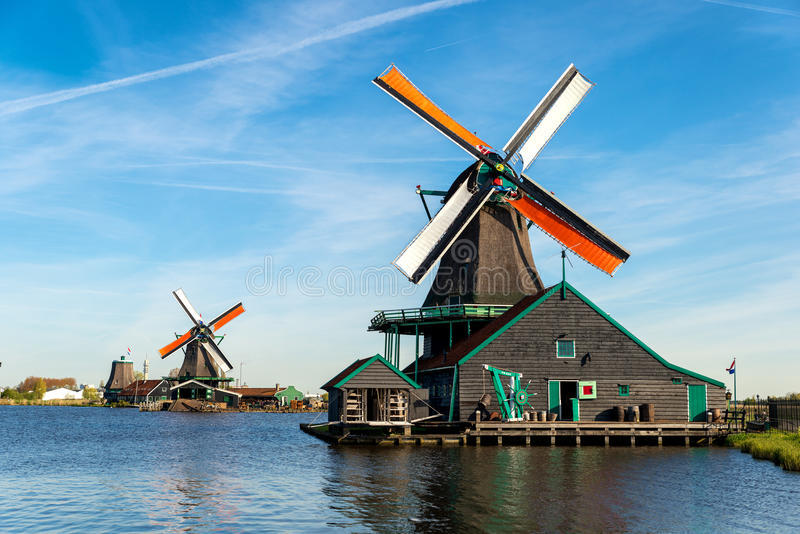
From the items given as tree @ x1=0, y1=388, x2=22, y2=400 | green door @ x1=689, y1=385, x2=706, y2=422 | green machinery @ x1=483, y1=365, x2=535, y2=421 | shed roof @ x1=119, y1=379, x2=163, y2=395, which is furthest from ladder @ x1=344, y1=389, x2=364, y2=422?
tree @ x1=0, y1=388, x2=22, y2=400

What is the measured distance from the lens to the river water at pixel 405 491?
16.2 metres

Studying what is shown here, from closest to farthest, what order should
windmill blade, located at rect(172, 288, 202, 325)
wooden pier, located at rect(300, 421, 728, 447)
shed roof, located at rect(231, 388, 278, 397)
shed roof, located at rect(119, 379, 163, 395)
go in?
wooden pier, located at rect(300, 421, 728, 447), windmill blade, located at rect(172, 288, 202, 325), shed roof, located at rect(231, 388, 278, 397), shed roof, located at rect(119, 379, 163, 395)

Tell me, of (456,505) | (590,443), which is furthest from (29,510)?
(590,443)

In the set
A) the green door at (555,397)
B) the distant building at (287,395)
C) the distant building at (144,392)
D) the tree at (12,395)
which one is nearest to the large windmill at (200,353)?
the distant building at (144,392)

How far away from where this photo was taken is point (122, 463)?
94.0ft

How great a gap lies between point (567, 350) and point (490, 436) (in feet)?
19.9

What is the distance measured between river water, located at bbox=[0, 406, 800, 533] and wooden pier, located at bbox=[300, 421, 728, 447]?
1.35 metres

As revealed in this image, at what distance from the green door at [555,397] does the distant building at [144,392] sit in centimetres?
9049

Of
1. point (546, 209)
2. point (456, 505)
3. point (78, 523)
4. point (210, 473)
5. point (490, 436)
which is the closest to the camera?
point (78, 523)

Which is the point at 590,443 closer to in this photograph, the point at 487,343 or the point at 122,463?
the point at 487,343

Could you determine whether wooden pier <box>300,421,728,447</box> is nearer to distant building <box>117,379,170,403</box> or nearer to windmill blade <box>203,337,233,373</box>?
windmill blade <box>203,337,233,373</box>

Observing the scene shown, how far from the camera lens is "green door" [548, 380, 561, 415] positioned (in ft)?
118

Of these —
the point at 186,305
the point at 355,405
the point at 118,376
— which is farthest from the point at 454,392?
the point at 118,376

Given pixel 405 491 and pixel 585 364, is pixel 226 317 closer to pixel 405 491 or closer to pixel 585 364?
pixel 585 364
